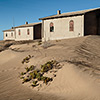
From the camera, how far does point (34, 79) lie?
5.68 meters

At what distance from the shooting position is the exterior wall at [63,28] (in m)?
16.5

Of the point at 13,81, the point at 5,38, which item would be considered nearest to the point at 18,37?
the point at 5,38

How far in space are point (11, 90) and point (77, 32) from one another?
1320 centimetres

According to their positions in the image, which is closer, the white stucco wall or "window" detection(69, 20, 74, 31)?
"window" detection(69, 20, 74, 31)

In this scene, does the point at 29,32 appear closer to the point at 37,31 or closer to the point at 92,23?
the point at 37,31

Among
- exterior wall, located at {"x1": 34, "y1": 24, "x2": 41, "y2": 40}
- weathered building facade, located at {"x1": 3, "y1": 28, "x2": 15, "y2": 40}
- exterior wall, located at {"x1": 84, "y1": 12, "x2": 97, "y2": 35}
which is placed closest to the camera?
exterior wall, located at {"x1": 84, "y1": 12, "x2": 97, "y2": 35}

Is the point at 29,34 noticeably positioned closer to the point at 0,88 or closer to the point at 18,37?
the point at 18,37

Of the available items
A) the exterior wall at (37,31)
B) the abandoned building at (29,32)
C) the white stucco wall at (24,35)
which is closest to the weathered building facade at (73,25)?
the abandoned building at (29,32)

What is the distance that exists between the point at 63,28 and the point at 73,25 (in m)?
1.49

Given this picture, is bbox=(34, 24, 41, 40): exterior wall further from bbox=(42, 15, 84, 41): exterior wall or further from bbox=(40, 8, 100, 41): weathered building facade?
bbox=(40, 8, 100, 41): weathered building facade

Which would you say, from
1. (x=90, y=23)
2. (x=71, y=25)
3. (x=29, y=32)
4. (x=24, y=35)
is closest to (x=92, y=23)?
(x=90, y=23)

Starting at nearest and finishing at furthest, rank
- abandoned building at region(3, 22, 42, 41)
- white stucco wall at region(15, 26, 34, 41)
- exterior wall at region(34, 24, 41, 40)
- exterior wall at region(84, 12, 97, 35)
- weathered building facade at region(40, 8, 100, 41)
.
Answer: weathered building facade at region(40, 8, 100, 41) → exterior wall at region(84, 12, 97, 35) → abandoned building at region(3, 22, 42, 41) → white stucco wall at region(15, 26, 34, 41) → exterior wall at region(34, 24, 41, 40)

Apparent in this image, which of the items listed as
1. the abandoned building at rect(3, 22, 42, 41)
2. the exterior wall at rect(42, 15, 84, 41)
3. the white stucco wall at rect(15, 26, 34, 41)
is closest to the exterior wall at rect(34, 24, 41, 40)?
the abandoned building at rect(3, 22, 42, 41)

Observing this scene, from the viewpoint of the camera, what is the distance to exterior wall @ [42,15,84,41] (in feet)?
54.1
